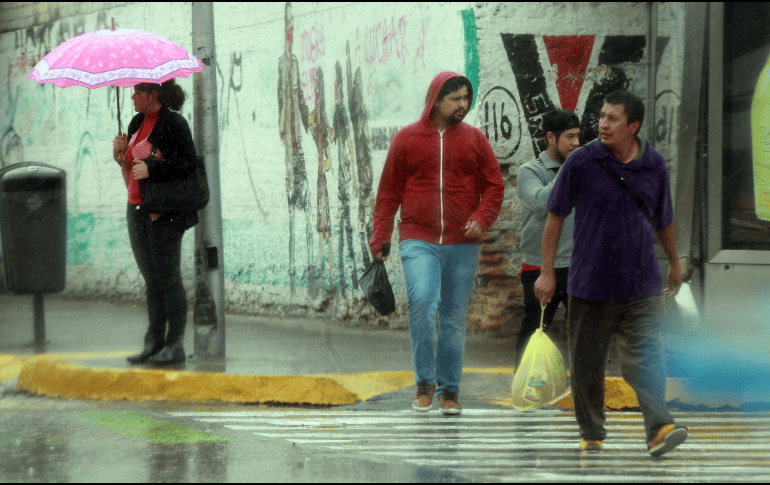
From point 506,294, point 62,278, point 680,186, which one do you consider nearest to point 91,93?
point 62,278

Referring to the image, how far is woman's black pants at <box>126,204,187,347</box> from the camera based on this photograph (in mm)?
6270

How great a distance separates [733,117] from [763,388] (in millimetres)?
1647

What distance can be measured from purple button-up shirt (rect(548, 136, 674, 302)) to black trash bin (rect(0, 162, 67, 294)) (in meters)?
4.54

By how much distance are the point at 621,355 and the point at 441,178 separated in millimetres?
1482

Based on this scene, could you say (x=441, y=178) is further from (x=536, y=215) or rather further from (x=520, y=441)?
(x=520, y=441)

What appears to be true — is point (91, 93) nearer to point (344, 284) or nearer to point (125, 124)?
point (125, 124)

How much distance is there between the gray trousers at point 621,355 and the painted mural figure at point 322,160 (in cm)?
396

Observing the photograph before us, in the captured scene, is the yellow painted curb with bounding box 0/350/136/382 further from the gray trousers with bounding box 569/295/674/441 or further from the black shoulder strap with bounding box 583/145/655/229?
the black shoulder strap with bounding box 583/145/655/229

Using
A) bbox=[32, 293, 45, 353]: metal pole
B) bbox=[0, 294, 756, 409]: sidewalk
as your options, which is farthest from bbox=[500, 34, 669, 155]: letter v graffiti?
bbox=[32, 293, 45, 353]: metal pole

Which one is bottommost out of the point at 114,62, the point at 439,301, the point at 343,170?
the point at 439,301

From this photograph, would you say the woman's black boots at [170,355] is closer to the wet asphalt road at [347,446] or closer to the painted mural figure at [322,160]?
the wet asphalt road at [347,446]

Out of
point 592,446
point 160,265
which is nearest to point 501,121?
point 160,265

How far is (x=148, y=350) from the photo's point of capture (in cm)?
643

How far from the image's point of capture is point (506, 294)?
A: 7.32 metres
